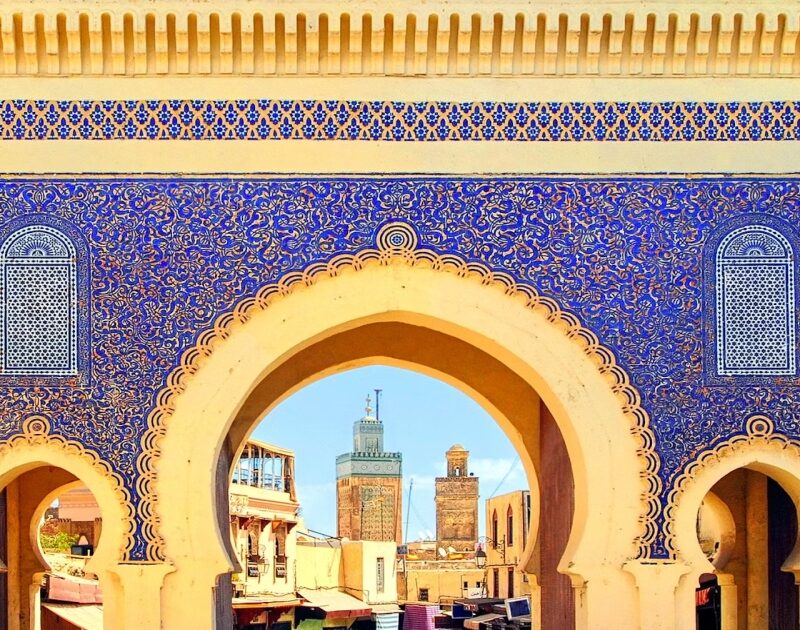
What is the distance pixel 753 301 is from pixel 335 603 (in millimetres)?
15126

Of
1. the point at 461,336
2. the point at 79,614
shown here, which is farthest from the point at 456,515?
the point at 461,336

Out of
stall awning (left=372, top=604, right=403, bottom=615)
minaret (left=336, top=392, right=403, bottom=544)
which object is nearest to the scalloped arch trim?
stall awning (left=372, top=604, right=403, bottom=615)

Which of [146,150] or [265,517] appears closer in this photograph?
[146,150]

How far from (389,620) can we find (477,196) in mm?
16020

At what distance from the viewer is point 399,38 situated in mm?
6516

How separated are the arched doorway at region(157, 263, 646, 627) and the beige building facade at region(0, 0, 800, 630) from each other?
0.01 meters

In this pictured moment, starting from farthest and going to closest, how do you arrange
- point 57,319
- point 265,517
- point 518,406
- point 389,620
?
1. point 389,620
2. point 265,517
3. point 518,406
4. point 57,319

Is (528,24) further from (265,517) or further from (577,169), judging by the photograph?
(265,517)

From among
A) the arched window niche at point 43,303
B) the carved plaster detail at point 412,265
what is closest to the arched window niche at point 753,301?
the carved plaster detail at point 412,265

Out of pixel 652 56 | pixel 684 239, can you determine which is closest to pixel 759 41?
pixel 652 56

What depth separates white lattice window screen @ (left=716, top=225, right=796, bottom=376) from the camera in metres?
Answer: 6.42

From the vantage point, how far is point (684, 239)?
6484 mm

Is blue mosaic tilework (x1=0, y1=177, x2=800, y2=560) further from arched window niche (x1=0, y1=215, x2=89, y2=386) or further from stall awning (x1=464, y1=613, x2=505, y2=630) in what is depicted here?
stall awning (x1=464, y1=613, x2=505, y2=630)

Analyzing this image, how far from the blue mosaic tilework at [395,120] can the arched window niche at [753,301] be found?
44 cm
